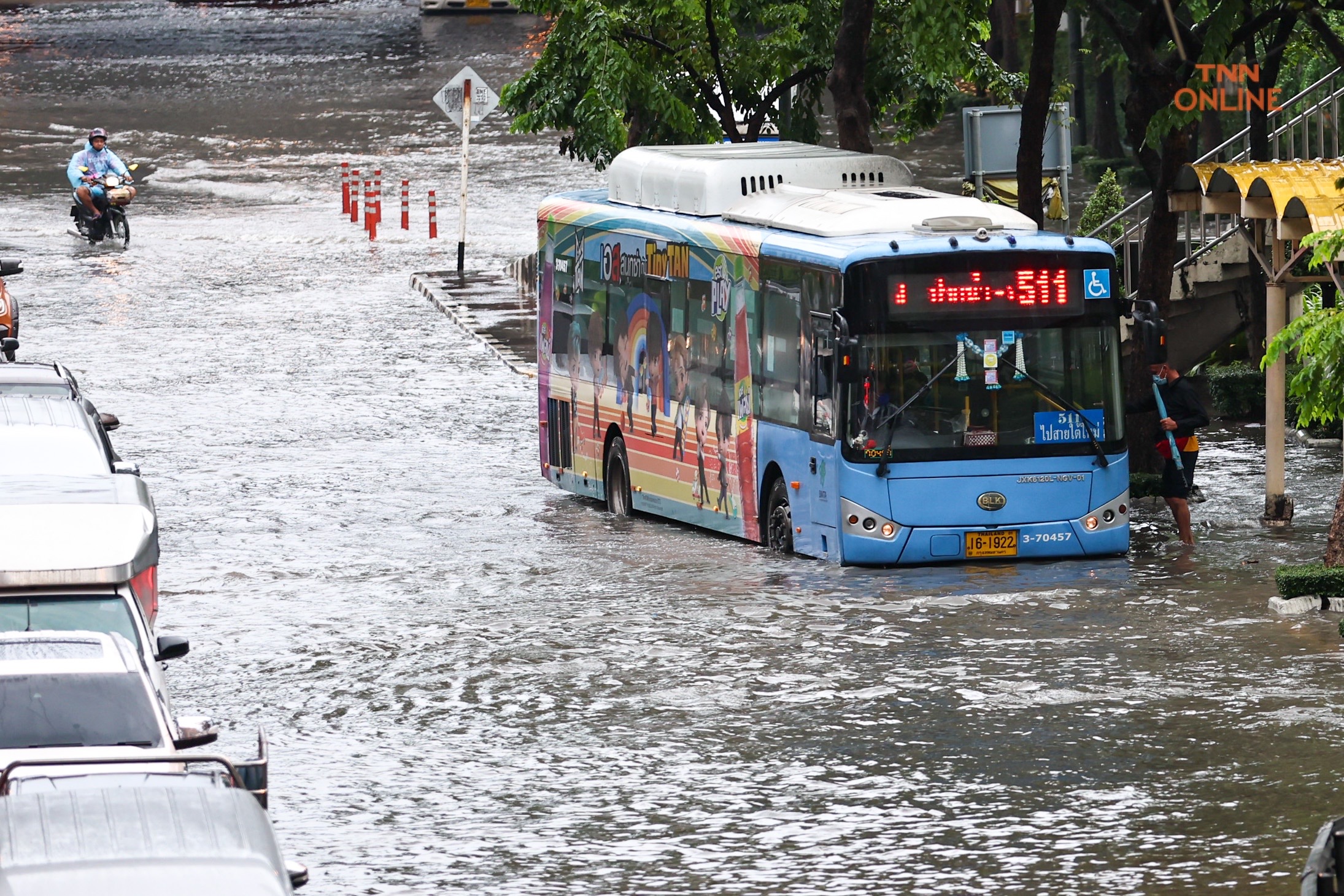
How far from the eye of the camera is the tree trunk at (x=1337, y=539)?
17.4m

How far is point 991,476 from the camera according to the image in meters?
18.5

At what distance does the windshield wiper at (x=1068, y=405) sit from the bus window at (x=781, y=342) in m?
1.74

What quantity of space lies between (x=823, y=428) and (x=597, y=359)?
4.96 meters

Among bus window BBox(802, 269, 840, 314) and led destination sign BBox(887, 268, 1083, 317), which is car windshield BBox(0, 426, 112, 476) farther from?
led destination sign BBox(887, 268, 1083, 317)

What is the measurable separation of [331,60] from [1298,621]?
56.8 metres

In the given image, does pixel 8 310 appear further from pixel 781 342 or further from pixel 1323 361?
pixel 1323 361

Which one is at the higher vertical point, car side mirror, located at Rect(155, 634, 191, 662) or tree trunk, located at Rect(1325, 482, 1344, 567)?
car side mirror, located at Rect(155, 634, 191, 662)

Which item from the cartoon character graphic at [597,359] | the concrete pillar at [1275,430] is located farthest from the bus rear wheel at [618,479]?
the concrete pillar at [1275,430]

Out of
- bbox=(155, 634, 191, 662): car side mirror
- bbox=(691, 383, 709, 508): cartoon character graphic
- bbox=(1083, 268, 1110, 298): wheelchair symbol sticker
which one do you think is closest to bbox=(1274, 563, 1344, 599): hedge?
bbox=(1083, 268, 1110, 298): wheelchair symbol sticker

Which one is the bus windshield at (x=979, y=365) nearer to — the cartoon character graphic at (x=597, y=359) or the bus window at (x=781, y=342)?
the bus window at (x=781, y=342)

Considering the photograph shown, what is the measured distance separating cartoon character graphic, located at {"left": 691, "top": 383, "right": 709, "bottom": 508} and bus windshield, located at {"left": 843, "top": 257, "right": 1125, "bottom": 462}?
2.76m

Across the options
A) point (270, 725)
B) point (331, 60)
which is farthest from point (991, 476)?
point (331, 60)

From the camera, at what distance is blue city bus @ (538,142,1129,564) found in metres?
18.4

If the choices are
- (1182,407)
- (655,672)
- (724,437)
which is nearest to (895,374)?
(724,437)
